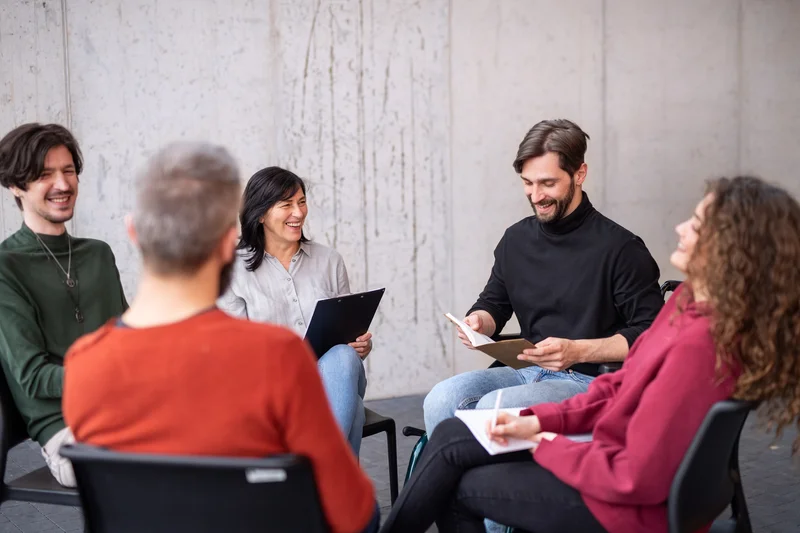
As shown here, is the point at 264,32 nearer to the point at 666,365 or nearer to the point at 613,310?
the point at 613,310

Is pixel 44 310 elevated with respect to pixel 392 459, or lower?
elevated

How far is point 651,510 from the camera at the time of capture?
1965 mm

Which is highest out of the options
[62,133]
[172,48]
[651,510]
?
[172,48]

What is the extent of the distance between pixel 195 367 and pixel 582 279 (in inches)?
81.4

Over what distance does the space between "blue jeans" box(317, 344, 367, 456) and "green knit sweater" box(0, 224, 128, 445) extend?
29.8 inches

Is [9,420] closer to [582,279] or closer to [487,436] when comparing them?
[487,436]

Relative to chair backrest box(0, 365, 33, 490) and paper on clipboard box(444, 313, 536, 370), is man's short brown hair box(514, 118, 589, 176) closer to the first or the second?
paper on clipboard box(444, 313, 536, 370)

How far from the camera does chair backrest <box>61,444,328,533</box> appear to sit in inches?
55.6

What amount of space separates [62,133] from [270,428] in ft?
5.76

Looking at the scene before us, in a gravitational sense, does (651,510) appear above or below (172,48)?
below

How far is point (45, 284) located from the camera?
2.69 m

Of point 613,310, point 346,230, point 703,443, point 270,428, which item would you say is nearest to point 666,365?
point 703,443

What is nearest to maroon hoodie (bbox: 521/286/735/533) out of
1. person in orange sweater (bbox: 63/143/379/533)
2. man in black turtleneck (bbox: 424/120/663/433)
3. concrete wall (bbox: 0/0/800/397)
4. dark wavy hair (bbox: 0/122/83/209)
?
person in orange sweater (bbox: 63/143/379/533)

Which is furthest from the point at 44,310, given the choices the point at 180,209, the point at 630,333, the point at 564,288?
the point at 630,333
